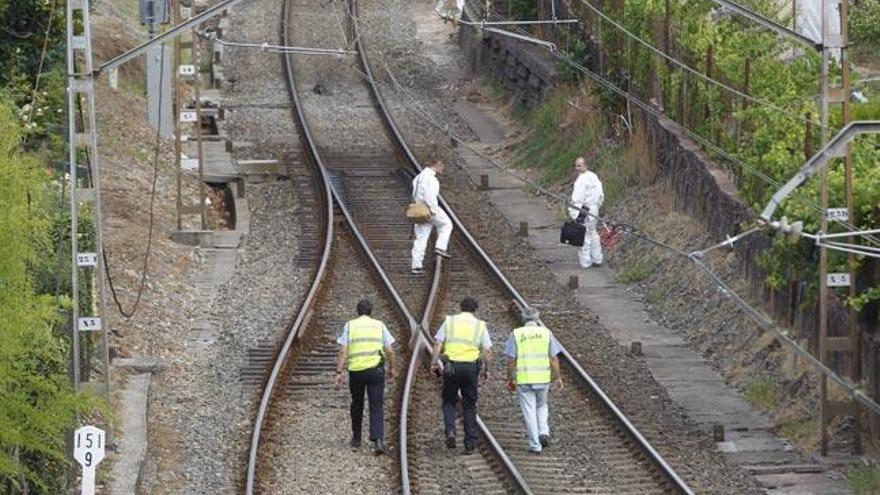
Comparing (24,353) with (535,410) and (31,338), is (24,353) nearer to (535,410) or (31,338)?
(31,338)

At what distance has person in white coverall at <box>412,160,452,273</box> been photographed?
27875 mm

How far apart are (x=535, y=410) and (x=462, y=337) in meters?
1.12

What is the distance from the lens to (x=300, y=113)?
41219 millimetres

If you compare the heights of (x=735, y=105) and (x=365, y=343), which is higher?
(x=735, y=105)

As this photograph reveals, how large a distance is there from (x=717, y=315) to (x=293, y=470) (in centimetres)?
788

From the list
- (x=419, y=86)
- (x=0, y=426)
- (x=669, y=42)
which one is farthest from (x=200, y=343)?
(x=419, y=86)

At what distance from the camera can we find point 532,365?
20.0m

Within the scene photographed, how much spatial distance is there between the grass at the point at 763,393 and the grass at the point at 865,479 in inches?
111

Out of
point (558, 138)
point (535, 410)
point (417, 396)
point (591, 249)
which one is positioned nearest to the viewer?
point (535, 410)

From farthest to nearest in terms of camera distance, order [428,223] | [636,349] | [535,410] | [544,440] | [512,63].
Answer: [512,63] < [428,223] < [636,349] < [544,440] < [535,410]

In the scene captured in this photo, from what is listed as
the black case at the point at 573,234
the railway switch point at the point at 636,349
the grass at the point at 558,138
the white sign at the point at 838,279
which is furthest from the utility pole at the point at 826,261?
the grass at the point at 558,138

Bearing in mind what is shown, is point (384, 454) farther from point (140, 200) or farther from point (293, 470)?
point (140, 200)

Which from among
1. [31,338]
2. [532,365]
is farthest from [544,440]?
[31,338]

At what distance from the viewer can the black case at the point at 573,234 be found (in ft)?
93.2
